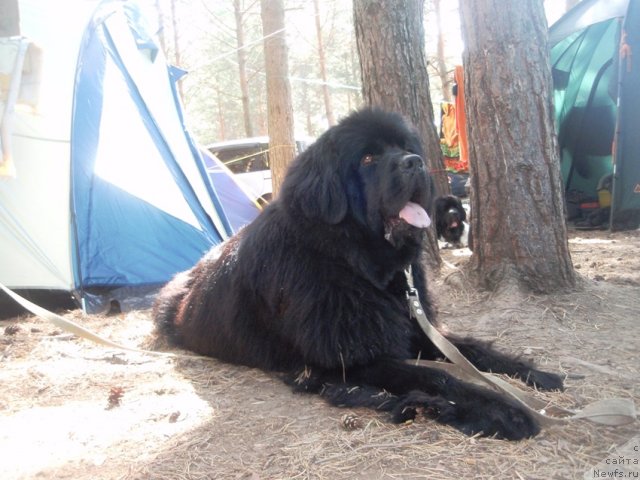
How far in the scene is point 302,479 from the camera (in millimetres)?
1914

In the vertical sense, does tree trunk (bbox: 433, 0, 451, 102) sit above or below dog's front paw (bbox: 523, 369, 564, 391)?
above

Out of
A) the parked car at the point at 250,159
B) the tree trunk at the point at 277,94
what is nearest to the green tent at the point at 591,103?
the tree trunk at the point at 277,94

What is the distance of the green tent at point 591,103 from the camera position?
23.9 ft

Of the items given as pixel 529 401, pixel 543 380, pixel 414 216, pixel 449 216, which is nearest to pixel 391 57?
pixel 449 216

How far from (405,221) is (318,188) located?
47 cm

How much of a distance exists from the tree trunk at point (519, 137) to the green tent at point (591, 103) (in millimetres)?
4074

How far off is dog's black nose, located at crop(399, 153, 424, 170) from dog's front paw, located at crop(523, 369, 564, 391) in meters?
1.15

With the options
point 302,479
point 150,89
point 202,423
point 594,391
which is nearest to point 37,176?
point 150,89

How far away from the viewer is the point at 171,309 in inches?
155

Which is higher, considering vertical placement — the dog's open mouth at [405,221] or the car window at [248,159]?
the car window at [248,159]

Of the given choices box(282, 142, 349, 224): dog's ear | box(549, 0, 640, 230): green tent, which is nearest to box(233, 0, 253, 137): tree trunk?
box(549, 0, 640, 230): green tent

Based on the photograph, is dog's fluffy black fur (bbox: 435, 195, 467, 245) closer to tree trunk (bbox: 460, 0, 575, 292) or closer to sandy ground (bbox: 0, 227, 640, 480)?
sandy ground (bbox: 0, 227, 640, 480)

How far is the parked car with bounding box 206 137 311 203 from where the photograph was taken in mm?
11391

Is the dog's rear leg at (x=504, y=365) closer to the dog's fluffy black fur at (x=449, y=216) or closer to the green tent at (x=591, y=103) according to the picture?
the dog's fluffy black fur at (x=449, y=216)
